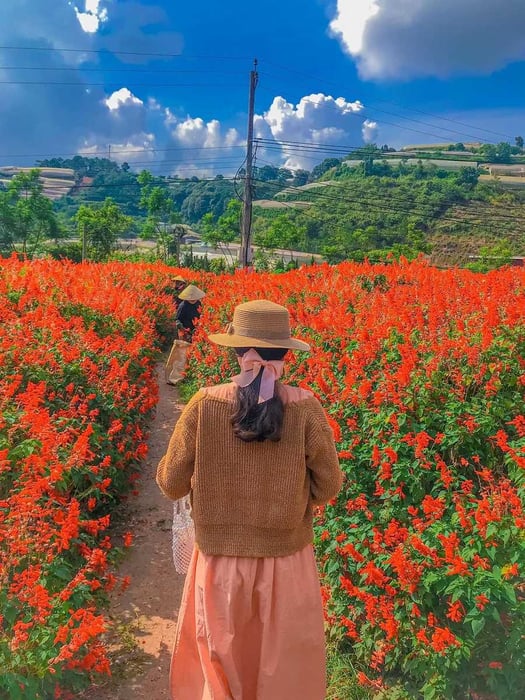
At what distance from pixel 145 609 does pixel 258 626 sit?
167cm

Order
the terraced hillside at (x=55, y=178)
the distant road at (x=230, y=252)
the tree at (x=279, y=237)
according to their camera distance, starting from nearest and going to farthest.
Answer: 1. the tree at (x=279, y=237)
2. the distant road at (x=230, y=252)
3. the terraced hillside at (x=55, y=178)

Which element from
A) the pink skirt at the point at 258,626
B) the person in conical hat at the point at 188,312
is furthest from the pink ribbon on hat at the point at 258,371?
the person in conical hat at the point at 188,312

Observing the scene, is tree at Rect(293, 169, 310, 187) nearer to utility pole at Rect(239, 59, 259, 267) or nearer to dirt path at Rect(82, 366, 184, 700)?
utility pole at Rect(239, 59, 259, 267)

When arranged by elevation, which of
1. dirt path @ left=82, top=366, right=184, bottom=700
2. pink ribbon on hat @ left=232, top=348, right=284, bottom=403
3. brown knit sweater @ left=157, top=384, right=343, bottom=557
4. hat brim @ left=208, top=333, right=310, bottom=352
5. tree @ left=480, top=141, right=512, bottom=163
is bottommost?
dirt path @ left=82, top=366, right=184, bottom=700

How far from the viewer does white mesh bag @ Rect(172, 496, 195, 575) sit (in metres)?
2.24

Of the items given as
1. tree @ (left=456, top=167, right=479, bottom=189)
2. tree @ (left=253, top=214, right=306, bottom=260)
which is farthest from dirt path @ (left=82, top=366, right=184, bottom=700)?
tree @ (left=456, top=167, right=479, bottom=189)

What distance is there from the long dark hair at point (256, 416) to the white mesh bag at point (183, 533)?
745mm

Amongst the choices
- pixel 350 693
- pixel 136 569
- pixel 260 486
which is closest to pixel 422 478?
pixel 350 693

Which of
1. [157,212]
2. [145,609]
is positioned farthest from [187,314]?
[157,212]

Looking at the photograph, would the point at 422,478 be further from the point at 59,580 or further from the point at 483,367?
the point at 59,580

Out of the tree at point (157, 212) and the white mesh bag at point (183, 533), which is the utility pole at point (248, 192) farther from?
the tree at point (157, 212)

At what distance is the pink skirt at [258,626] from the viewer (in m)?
1.85

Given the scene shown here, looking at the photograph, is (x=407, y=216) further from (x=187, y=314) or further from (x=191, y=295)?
(x=187, y=314)

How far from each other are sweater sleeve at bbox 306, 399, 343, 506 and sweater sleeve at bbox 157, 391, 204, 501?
0.41 m
